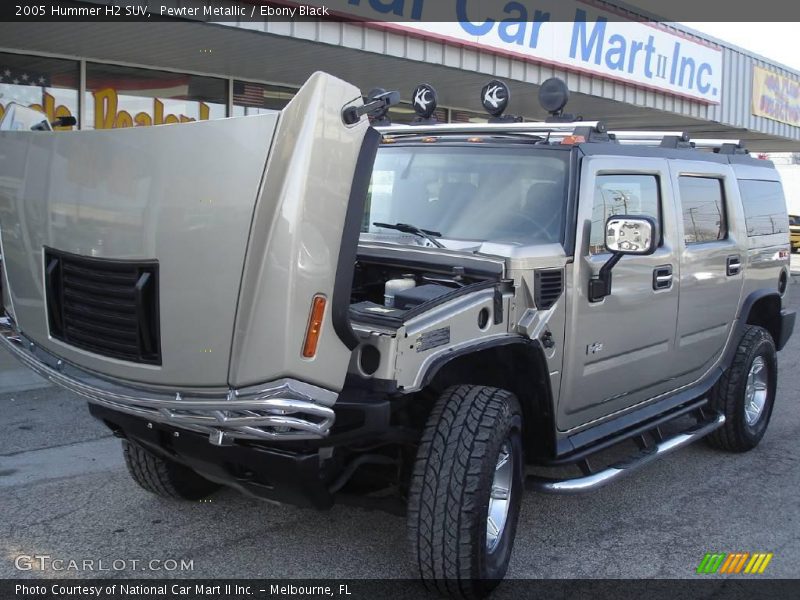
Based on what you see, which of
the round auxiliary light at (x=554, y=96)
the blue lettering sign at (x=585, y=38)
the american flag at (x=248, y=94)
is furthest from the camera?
the blue lettering sign at (x=585, y=38)

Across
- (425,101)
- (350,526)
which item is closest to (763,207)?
(425,101)

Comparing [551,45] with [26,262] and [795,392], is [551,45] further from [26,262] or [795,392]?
[26,262]

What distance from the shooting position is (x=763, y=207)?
619 cm

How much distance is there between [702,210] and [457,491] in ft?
9.53

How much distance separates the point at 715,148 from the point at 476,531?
12.3 ft

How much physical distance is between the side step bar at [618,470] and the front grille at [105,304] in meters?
1.88

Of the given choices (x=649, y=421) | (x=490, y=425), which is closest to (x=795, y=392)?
(x=649, y=421)

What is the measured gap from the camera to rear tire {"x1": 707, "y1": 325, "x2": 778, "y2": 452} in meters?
5.66

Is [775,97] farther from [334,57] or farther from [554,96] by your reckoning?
[554,96]

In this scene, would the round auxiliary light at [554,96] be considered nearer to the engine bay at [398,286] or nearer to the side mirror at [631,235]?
the side mirror at [631,235]

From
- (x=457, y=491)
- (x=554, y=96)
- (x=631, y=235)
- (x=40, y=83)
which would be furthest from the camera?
(x=40, y=83)

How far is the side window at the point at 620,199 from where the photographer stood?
4.34m

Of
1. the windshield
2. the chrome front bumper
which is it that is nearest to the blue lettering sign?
the windshield

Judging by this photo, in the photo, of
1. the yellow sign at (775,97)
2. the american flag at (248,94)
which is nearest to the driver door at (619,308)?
the american flag at (248,94)
